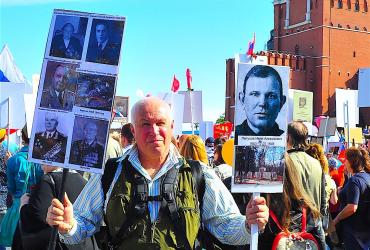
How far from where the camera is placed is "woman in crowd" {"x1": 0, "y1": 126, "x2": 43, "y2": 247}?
174 inches

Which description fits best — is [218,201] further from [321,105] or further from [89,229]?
[321,105]

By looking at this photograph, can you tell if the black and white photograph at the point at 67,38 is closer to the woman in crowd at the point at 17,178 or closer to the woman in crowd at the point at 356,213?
the woman in crowd at the point at 17,178

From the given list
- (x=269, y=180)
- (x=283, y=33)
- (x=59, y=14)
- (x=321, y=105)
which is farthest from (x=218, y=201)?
(x=283, y=33)

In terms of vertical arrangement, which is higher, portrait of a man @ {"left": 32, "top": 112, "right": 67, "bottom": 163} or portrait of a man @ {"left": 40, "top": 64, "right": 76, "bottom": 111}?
portrait of a man @ {"left": 40, "top": 64, "right": 76, "bottom": 111}

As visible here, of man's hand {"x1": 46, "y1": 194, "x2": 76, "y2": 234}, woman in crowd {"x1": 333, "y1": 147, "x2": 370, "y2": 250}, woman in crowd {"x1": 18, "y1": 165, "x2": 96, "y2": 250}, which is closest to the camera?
man's hand {"x1": 46, "y1": 194, "x2": 76, "y2": 234}

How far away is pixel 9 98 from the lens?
24.4 feet

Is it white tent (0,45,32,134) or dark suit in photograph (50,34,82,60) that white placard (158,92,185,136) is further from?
dark suit in photograph (50,34,82,60)

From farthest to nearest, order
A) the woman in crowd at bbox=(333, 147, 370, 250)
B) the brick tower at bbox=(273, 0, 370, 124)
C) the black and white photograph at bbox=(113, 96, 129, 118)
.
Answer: the brick tower at bbox=(273, 0, 370, 124) → the black and white photograph at bbox=(113, 96, 129, 118) → the woman in crowd at bbox=(333, 147, 370, 250)

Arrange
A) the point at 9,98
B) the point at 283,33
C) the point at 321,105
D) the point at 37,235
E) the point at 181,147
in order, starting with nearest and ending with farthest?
the point at 37,235
the point at 181,147
the point at 9,98
the point at 321,105
the point at 283,33

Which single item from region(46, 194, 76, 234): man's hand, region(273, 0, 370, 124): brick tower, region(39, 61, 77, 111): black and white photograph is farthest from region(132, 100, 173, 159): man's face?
region(273, 0, 370, 124): brick tower

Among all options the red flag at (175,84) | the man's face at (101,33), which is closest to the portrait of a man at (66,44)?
the man's face at (101,33)

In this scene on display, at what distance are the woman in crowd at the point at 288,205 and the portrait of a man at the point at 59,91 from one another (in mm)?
1720

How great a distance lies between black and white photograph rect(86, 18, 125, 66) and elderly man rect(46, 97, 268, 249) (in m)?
0.32

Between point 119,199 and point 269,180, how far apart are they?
0.80 m
